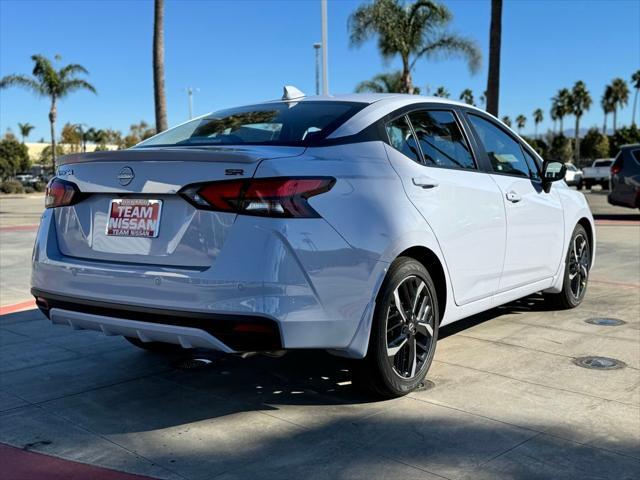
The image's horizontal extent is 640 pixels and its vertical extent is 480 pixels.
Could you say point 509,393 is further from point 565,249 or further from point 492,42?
point 492,42

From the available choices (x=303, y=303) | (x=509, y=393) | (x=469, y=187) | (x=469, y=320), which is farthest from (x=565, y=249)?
(x=303, y=303)

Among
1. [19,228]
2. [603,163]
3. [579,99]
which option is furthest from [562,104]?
[19,228]

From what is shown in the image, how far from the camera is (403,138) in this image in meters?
3.99

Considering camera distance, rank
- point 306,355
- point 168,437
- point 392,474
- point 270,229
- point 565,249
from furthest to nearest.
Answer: point 565,249
point 306,355
point 168,437
point 270,229
point 392,474

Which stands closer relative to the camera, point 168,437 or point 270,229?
point 270,229

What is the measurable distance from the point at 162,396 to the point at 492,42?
46.5ft

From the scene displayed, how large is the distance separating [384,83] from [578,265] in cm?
2429

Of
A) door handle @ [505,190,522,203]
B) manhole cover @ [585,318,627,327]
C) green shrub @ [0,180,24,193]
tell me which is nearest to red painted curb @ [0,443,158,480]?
door handle @ [505,190,522,203]

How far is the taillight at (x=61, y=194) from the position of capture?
12.0ft

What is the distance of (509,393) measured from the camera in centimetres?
389

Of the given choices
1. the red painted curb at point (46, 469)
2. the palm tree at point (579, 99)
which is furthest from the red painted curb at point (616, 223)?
the palm tree at point (579, 99)

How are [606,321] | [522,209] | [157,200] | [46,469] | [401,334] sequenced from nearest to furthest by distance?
1. [46,469]
2. [157,200]
3. [401,334]
4. [522,209]
5. [606,321]

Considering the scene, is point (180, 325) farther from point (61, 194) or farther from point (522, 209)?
point (522, 209)

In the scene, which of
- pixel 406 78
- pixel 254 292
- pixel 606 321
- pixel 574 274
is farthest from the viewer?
pixel 406 78
